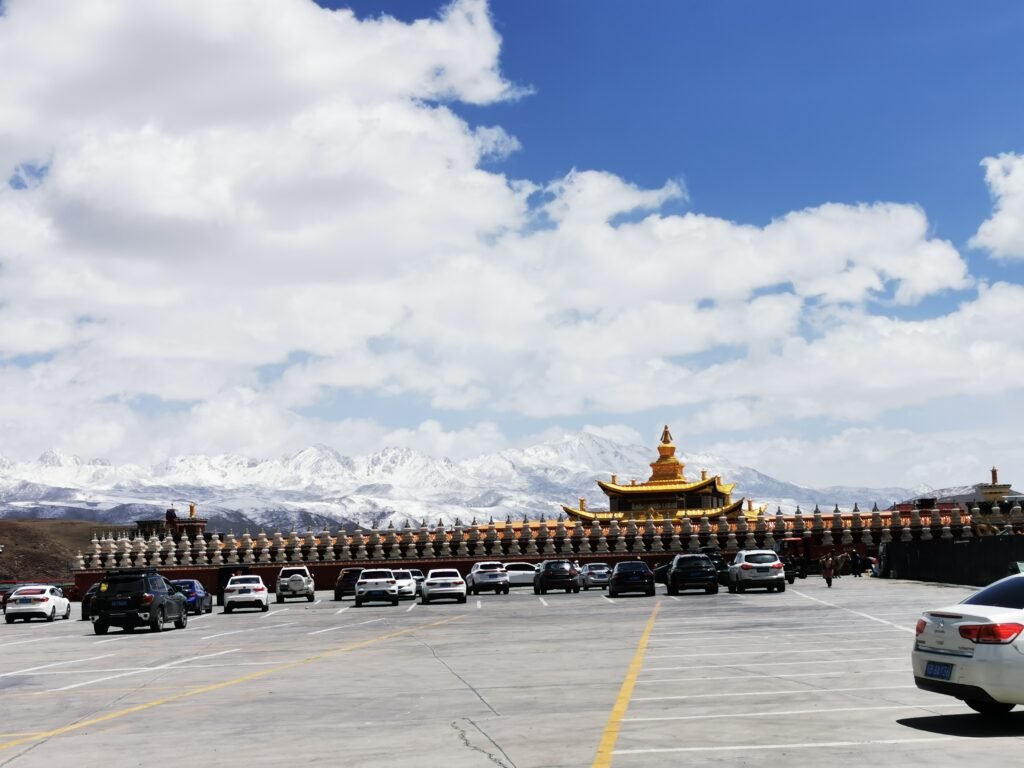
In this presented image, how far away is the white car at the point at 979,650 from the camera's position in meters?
12.9

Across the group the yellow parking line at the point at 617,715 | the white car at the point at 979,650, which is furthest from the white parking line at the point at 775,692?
the white car at the point at 979,650

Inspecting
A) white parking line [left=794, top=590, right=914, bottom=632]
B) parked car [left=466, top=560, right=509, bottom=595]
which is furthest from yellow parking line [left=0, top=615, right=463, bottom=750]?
parked car [left=466, top=560, right=509, bottom=595]

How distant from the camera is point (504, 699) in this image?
54.7 ft

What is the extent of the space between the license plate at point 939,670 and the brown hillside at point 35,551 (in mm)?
128067

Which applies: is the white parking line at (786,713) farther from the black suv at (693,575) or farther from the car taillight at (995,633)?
the black suv at (693,575)

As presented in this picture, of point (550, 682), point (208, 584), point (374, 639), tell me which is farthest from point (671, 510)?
point (550, 682)

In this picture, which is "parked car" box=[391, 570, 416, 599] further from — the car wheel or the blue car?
the car wheel

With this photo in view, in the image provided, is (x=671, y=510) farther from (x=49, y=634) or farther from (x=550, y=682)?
(x=550, y=682)

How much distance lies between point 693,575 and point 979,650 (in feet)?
116

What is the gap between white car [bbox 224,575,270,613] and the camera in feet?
157

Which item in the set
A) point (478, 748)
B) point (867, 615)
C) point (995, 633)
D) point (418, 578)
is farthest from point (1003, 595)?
point (418, 578)

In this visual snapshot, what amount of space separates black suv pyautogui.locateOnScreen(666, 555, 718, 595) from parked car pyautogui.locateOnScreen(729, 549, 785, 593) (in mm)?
735

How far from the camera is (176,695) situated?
60.5 ft

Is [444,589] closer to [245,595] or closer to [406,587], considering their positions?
[406,587]
